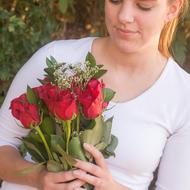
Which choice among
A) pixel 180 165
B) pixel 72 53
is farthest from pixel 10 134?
pixel 180 165

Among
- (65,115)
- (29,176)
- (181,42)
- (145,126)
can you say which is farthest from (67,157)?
(181,42)

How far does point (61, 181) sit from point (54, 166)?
46mm

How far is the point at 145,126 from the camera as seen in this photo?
1973 millimetres

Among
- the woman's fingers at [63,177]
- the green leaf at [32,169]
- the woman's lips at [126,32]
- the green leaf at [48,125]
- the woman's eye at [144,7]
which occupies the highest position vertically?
the woman's eye at [144,7]

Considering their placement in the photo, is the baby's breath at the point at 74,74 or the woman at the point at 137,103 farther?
the woman at the point at 137,103

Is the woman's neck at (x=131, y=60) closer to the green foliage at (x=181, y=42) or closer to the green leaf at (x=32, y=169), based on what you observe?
the green leaf at (x=32, y=169)

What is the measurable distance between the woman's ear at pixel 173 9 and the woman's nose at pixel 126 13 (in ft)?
0.52

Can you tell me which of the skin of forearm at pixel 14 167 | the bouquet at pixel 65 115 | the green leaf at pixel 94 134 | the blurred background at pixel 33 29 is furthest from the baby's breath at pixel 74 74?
the blurred background at pixel 33 29

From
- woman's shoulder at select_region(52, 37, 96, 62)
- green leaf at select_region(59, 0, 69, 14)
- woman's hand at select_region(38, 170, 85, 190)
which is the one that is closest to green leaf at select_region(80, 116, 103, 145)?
woman's hand at select_region(38, 170, 85, 190)

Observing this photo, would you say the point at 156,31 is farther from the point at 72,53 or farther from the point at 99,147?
the point at 99,147

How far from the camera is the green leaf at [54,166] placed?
1.73 m

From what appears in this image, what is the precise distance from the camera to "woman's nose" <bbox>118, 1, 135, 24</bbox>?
1836 millimetres

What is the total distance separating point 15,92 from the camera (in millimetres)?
1992

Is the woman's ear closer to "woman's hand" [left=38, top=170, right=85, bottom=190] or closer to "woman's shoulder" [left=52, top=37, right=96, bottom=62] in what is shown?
"woman's shoulder" [left=52, top=37, right=96, bottom=62]
